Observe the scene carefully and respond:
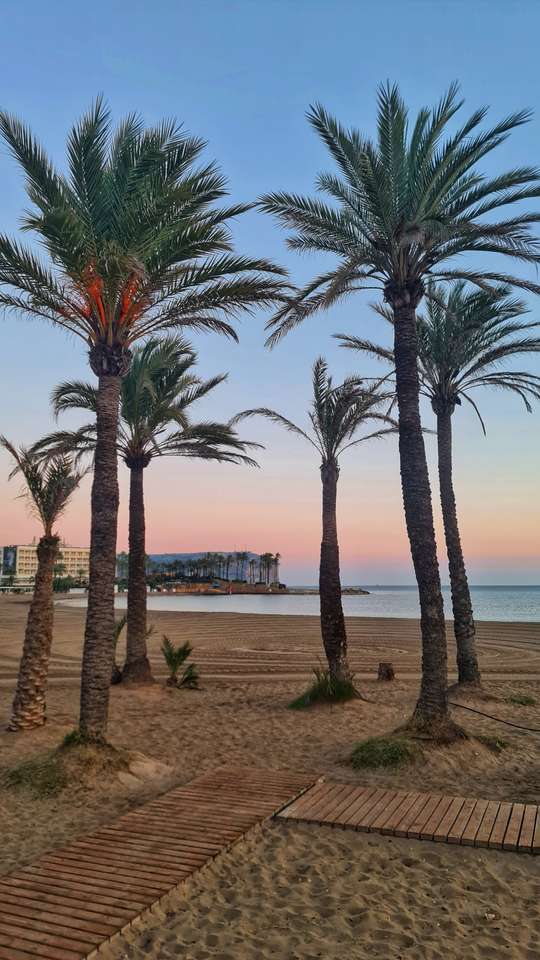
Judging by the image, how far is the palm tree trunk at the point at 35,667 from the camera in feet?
36.9

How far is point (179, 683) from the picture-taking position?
53.4 ft

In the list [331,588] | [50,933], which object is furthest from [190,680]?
[50,933]

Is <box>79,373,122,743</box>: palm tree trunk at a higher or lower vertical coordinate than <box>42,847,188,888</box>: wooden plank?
higher

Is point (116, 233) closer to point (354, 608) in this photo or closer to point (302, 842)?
point (302, 842)

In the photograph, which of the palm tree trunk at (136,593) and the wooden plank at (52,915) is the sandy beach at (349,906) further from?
the palm tree trunk at (136,593)

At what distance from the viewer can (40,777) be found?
8.30m

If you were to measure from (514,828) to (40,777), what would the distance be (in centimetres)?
571

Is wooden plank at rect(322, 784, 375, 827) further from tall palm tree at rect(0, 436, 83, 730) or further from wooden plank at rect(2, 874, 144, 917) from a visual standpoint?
tall palm tree at rect(0, 436, 83, 730)

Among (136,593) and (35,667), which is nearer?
(35,667)

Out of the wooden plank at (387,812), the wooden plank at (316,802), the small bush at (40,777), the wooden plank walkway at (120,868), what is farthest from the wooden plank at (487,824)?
the small bush at (40,777)

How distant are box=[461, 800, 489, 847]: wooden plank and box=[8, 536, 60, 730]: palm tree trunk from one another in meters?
7.59

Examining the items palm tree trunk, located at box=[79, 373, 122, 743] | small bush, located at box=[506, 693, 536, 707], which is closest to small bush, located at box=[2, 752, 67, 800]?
palm tree trunk, located at box=[79, 373, 122, 743]

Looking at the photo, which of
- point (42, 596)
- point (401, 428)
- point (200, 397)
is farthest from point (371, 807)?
point (200, 397)

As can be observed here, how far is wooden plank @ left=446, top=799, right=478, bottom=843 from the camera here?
603cm
